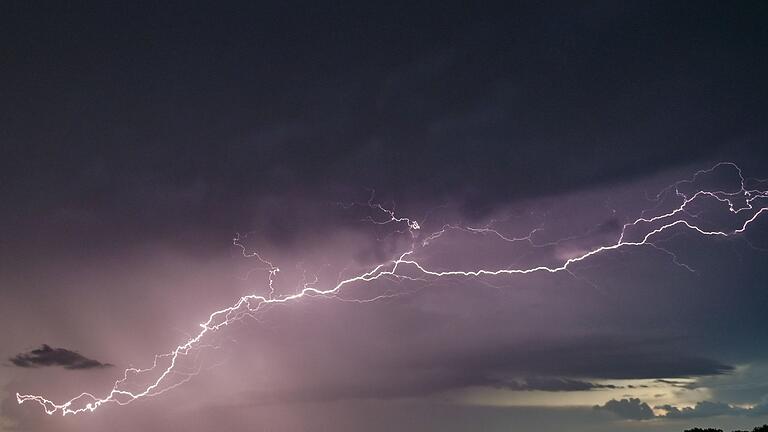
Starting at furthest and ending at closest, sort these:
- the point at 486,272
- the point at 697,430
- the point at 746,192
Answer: the point at 697,430
the point at 486,272
the point at 746,192

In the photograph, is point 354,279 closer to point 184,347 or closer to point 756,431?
point 184,347

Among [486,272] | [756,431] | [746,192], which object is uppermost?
[746,192]

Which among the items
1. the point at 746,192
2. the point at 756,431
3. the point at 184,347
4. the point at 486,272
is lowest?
the point at 756,431

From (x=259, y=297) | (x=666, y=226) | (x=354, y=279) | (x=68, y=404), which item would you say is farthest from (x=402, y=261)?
(x=68, y=404)

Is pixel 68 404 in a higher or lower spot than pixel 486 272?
lower

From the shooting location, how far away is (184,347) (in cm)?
3431

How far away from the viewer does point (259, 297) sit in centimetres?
3284

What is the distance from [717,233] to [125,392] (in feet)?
75.1

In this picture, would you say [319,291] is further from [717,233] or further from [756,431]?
[756,431]

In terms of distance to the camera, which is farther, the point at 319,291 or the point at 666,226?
the point at 319,291

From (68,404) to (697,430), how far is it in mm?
26652

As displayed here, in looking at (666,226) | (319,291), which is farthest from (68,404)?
(666,226)

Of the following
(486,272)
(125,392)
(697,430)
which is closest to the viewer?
(486,272)

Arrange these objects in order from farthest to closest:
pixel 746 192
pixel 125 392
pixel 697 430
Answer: pixel 697 430, pixel 125 392, pixel 746 192
